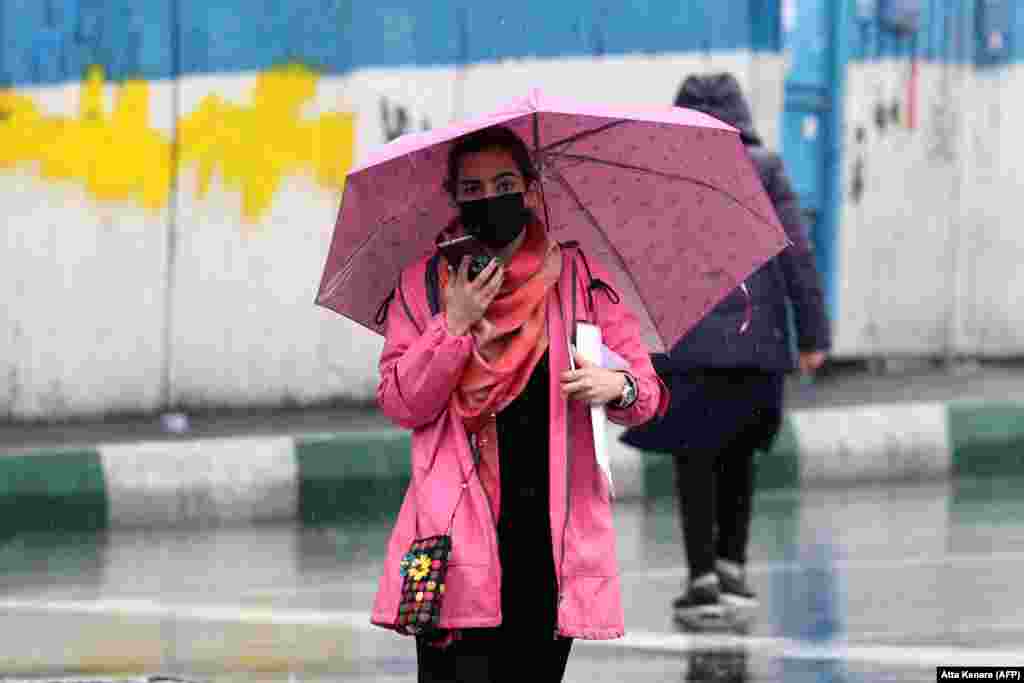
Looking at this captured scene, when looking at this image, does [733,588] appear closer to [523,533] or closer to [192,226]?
[523,533]

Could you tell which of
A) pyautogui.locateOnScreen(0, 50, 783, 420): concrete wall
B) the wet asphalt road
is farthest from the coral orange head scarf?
pyautogui.locateOnScreen(0, 50, 783, 420): concrete wall

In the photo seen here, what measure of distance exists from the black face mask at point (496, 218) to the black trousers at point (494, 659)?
0.75 meters

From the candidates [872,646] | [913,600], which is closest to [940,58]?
[913,600]

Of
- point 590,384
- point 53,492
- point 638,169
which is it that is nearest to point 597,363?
point 590,384

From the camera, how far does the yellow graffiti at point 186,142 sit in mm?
11742

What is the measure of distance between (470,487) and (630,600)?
162 inches

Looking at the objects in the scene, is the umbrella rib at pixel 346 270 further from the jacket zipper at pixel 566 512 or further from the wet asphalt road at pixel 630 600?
the wet asphalt road at pixel 630 600

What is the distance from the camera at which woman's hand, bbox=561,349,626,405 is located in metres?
4.96

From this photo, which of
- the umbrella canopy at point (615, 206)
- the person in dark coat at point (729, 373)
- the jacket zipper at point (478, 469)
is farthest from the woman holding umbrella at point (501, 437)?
the person in dark coat at point (729, 373)

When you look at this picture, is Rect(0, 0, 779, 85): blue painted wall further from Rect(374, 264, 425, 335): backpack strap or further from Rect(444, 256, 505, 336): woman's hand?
Rect(444, 256, 505, 336): woman's hand

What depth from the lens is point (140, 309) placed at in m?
11.9

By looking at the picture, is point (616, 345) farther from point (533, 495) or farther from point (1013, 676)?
point (1013, 676)

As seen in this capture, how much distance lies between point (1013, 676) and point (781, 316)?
67.2 inches

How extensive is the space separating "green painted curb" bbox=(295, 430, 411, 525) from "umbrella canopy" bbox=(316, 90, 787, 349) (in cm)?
572
